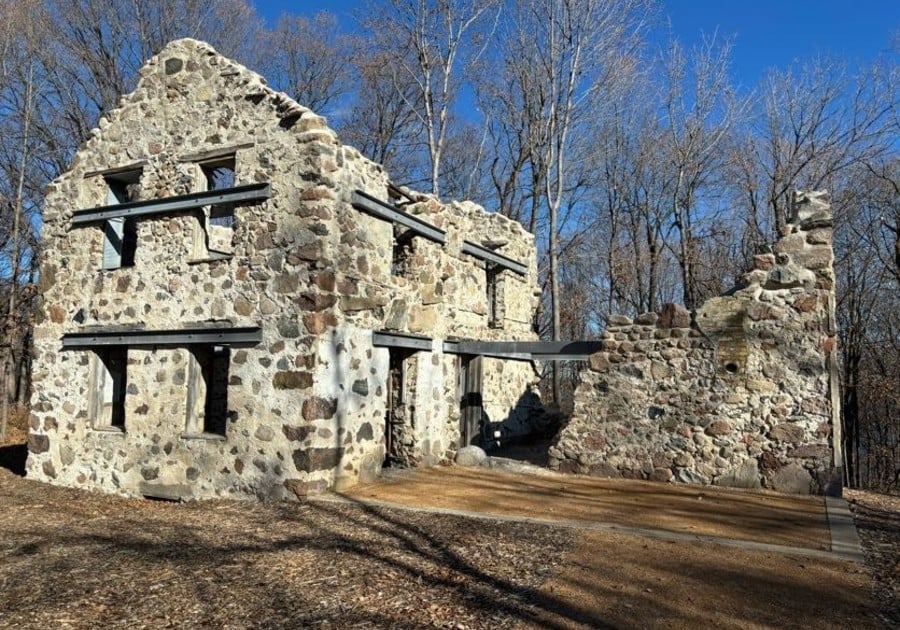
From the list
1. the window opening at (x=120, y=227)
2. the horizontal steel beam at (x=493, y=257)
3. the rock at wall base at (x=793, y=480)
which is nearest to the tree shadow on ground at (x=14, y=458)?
the window opening at (x=120, y=227)

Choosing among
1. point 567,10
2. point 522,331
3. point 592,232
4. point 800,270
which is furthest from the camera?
point 592,232

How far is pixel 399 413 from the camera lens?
10562mm

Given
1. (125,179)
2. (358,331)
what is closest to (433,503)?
(358,331)

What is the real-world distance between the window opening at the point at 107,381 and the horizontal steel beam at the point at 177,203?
2.01m

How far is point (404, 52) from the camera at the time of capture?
19.7 metres

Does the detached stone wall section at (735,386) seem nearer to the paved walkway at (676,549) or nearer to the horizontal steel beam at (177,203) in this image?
the paved walkway at (676,549)

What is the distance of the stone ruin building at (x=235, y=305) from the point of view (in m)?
8.30

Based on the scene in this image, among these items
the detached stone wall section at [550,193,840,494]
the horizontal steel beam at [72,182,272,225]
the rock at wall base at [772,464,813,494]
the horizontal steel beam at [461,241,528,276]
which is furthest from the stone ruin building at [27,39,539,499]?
the rock at wall base at [772,464,813,494]

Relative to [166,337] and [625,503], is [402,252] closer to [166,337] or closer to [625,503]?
[166,337]

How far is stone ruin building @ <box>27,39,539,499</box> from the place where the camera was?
8.30 meters

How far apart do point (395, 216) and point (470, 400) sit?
4.26m

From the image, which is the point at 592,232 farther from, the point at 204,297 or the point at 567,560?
the point at 567,560

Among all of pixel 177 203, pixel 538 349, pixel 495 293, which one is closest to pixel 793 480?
pixel 538 349

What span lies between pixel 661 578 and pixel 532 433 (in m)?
9.86
